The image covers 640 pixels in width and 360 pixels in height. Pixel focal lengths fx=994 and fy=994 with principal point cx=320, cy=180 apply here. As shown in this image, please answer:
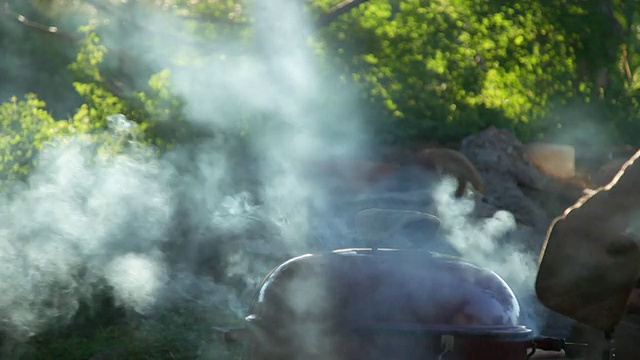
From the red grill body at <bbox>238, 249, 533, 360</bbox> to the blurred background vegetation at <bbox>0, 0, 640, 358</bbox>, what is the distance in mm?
4663

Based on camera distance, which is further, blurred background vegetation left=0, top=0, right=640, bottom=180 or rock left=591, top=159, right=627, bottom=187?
rock left=591, top=159, right=627, bottom=187


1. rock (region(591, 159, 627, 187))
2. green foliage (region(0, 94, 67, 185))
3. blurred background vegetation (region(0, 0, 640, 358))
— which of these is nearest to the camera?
green foliage (region(0, 94, 67, 185))

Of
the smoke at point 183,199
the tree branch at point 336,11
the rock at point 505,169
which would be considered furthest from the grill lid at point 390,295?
the rock at point 505,169

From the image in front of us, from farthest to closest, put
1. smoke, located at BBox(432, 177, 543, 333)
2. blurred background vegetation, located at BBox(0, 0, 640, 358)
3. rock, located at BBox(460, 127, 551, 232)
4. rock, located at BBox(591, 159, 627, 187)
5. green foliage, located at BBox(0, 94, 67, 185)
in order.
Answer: rock, located at BBox(591, 159, 627, 187) → rock, located at BBox(460, 127, 551, 232) → blurred background vegetation, located at BBox(0, 0, 640, 358) → green foliage, located at BBox(0, 94, 67, 185) → smoke, located at BBox(432, 177, 543, 333)

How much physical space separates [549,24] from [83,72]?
17.8 ft

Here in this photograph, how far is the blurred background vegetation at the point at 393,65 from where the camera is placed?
30.5 ft

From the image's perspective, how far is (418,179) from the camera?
11273 millimetres

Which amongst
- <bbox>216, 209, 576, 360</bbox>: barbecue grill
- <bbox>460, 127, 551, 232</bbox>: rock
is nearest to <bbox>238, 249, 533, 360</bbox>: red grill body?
<bbox>216, 209, 576, 360</bbox>: barbecue grill

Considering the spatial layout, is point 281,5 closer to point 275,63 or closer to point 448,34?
point 275,63

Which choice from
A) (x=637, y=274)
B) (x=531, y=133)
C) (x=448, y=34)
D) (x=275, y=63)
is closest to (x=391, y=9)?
(x=448, y=34)

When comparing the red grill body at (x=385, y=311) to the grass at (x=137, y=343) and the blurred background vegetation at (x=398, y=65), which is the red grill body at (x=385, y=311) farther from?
the blurred background vegetation at (x=398, y=65)

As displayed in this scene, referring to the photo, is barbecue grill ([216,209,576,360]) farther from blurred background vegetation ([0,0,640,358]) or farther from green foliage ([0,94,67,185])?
blurred background vegetation ([0,0,640,358])

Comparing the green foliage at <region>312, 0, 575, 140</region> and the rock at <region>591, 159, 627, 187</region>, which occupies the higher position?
the green foliage at <region>312, 0, 575, 140</region>

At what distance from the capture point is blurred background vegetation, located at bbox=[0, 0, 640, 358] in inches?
366
